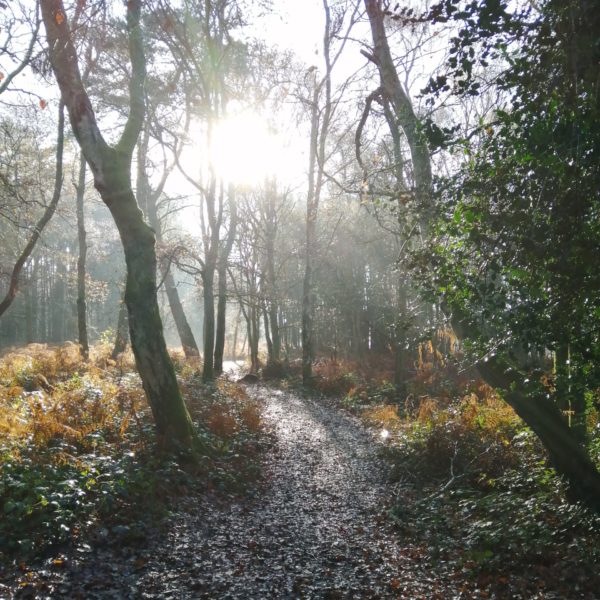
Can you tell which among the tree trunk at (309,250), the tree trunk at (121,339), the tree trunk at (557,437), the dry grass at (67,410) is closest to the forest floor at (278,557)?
the tree trunk at (557,437)

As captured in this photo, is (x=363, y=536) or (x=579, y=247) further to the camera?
(x=363, y=536)

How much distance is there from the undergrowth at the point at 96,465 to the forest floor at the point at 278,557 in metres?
0.25

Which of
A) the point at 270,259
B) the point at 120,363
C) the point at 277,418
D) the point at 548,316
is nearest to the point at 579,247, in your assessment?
the point at 548,316

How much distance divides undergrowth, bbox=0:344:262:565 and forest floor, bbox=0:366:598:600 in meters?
0.25

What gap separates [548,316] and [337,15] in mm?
15739

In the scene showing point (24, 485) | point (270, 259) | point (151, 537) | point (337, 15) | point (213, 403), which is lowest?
point (151, 537)

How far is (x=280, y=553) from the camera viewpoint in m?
5.52

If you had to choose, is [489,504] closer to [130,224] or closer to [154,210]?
[130,224]

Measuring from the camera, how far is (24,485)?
5125 mm

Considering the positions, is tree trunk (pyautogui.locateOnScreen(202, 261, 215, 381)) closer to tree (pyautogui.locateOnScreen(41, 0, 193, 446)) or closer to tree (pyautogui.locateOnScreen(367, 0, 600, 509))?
tree (pyautogui.locateOnScreen(41, 0, 193, 446))

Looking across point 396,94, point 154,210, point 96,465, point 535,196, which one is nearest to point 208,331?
point 96,465

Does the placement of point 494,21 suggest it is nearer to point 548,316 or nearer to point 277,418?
point 548,316

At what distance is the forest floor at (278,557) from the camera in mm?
4418

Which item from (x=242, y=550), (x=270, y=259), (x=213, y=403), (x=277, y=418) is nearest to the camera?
(x=242, y=550)
